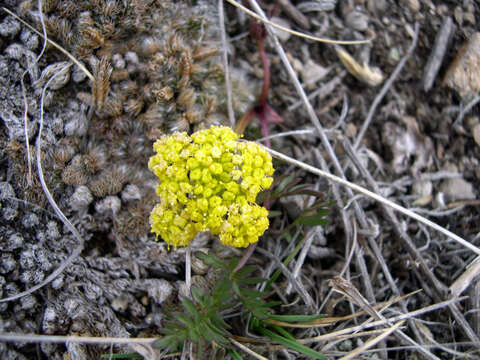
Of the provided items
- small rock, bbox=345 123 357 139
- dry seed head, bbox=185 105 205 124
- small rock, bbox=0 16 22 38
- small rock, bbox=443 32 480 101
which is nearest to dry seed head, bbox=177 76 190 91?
dry seed head, bbox=185 105 205 124

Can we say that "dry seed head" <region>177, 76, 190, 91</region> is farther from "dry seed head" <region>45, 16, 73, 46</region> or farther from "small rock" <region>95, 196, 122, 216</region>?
"small rock" <region>95, 196, 122, 216</region>

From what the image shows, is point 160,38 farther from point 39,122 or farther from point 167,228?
point 167,228

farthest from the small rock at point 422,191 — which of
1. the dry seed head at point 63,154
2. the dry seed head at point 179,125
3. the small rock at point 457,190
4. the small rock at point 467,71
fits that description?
the dry seed head at point 63,154

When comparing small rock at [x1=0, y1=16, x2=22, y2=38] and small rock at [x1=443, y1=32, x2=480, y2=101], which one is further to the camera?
small rock at [x1=443, y1=32, x2=480, y2=101]

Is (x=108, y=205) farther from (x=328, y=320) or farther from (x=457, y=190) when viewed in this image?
(x=457, y=190)

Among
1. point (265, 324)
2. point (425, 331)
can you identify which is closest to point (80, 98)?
point (265, 324)
